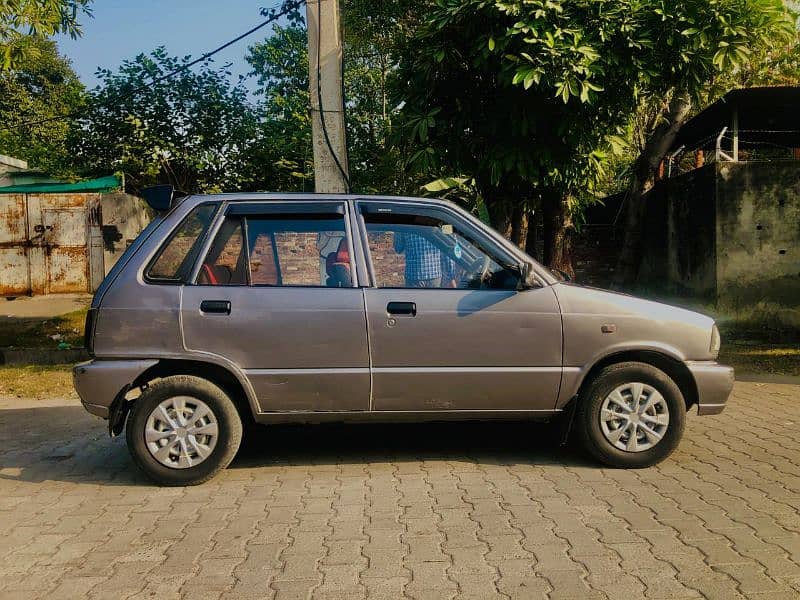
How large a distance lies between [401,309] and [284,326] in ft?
2.48

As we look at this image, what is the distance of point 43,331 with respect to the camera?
39.1 feet

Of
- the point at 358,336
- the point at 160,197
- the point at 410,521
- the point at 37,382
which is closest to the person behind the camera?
the point at 410,521

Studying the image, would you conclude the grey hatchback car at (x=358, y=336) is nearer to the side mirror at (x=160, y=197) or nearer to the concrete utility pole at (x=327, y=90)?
the side mirror at (x=160, y=197)

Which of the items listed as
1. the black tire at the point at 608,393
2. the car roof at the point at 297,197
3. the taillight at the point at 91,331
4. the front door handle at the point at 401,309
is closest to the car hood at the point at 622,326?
the black tire at the point at 608,393

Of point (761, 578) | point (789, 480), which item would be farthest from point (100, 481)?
point (789, 480)

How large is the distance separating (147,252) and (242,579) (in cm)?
239

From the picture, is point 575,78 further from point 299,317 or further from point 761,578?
point 761,578

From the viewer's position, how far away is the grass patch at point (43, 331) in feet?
37.5

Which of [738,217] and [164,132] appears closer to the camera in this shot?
[738,217]

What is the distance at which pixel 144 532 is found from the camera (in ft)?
13.4

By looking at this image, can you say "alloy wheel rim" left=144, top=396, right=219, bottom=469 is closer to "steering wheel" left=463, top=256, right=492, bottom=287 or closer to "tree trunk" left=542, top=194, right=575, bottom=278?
"steering wheel" left=463, top=256, right=492, bottom=287

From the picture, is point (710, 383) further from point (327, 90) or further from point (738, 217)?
point (738, 217)

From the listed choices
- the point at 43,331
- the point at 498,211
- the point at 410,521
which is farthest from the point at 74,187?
the point at 410,521

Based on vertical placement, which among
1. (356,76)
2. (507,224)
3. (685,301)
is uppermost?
(356,76)
